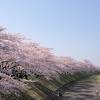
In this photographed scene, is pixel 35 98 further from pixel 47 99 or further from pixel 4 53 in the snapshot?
pixel 4 53

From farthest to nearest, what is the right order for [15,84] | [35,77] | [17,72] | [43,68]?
1. [35,77]
2. [43,68]
3. [17,72]
4. [15,84]

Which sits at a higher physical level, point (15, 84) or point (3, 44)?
point (3, 44)

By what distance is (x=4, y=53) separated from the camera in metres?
25.9

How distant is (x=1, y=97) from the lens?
28.3m

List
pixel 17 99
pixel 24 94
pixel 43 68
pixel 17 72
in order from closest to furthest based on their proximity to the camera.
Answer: pixel 17 99, pixel 24 94, pixel 17 72, pixel 43 68

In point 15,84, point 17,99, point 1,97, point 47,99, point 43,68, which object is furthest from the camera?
point 43,68

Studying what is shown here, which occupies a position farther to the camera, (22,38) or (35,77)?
(35,77)

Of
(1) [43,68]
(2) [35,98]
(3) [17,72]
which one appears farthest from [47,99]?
(1) [43,68]

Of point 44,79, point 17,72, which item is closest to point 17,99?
point 17,72

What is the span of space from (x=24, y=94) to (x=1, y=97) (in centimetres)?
739

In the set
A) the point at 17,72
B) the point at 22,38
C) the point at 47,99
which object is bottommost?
the point at 47,99

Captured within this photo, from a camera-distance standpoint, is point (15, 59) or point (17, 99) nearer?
point (15, 59)

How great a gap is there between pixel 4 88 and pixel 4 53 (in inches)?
133

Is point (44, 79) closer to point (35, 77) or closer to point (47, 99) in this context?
point (35, 77)
